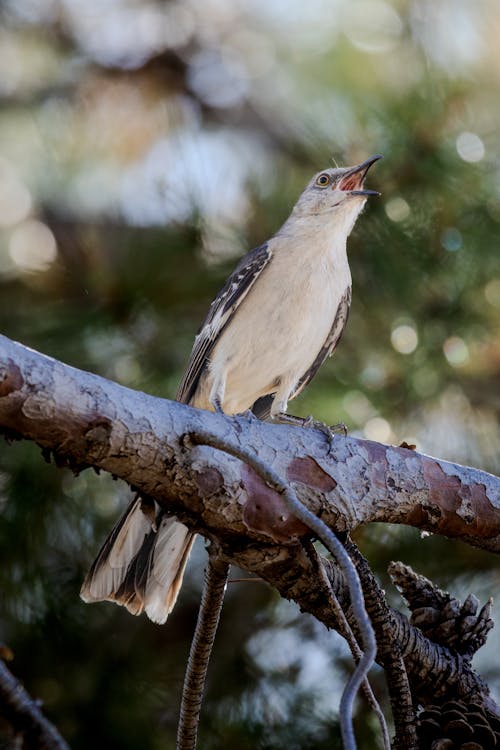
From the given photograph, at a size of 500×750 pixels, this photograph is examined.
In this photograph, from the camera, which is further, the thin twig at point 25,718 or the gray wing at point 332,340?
the gray wing at point 332,340

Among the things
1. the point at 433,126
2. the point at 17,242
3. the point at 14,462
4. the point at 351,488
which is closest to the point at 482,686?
the point at 351,488

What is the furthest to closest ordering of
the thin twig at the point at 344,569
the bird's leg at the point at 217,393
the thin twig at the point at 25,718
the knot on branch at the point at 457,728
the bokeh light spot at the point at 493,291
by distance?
the bokeh light spot at the point at 493,291
the bird's leg at the point at 217,393
the knot on branch at the point at 457,728
the thin twig at the point at 344,569
the thin twig at the point at 25,718

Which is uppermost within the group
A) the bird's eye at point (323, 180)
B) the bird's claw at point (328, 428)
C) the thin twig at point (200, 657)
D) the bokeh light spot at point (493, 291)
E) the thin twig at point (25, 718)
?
the bird's eye at point (323, 180)

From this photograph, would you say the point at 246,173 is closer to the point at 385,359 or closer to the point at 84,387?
the point at 385,359

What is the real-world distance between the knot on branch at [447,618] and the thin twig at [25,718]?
1.35m

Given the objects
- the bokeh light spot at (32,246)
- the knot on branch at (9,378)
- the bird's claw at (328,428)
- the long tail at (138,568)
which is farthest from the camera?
the bokeh light spot at (32,246)

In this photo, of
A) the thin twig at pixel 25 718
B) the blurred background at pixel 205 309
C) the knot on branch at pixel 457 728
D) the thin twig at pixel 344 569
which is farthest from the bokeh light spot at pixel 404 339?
the thin twig at pixel 25 718

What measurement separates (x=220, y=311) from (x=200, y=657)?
6.63ft

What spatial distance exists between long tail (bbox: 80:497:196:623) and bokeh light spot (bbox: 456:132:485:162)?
231 cm

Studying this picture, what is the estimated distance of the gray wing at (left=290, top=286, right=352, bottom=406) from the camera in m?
4.14

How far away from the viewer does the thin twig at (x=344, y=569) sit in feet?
5.55

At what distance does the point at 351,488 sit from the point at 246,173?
95.5 inches

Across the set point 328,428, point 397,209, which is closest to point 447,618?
point 328,428

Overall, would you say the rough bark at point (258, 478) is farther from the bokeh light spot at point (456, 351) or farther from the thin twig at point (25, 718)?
the bokeh light spot at point (456, 351)
